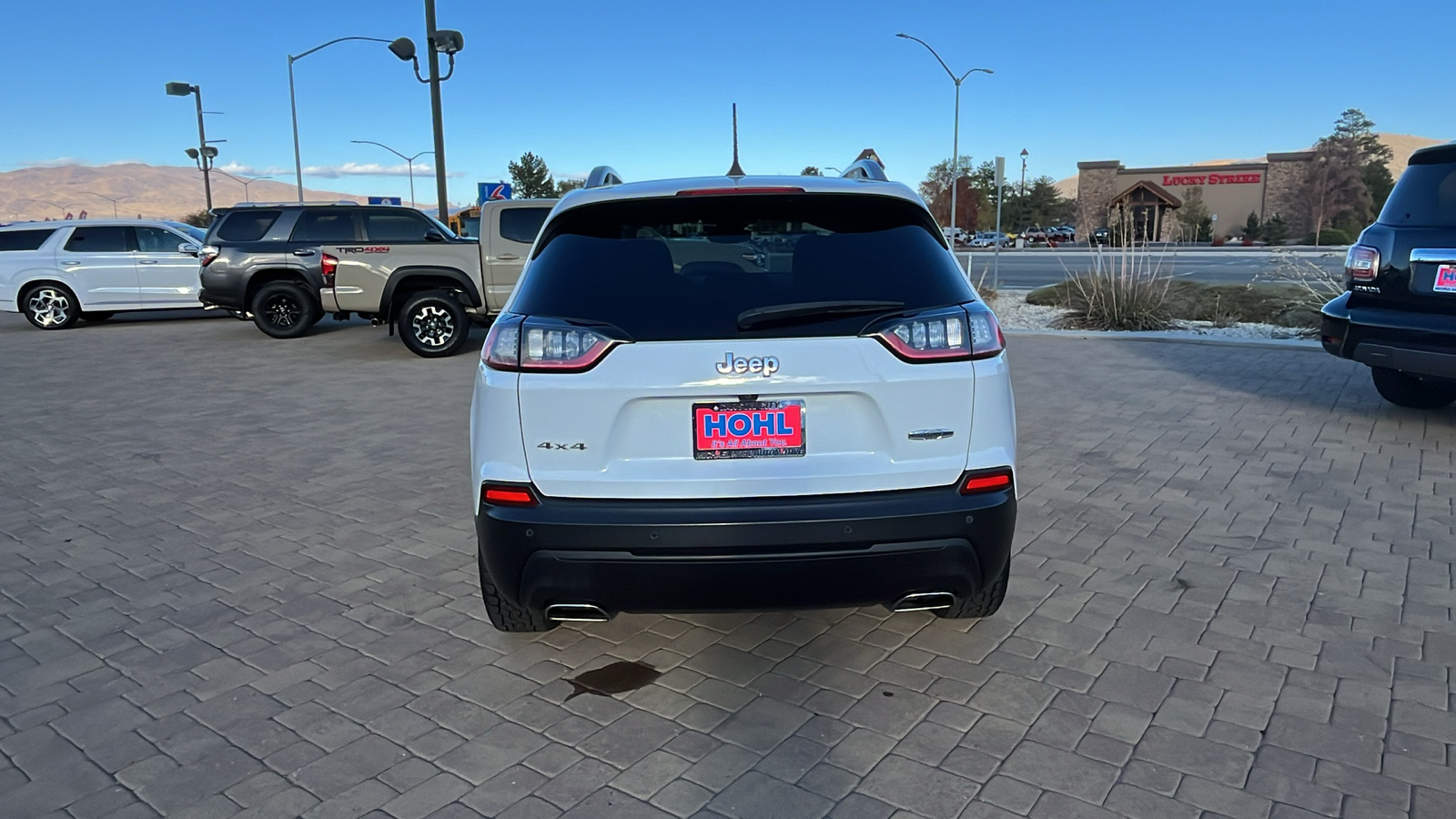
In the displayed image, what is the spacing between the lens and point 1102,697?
128 inches

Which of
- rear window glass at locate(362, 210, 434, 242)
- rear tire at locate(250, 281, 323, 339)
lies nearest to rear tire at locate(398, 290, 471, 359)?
rear window glass at locate(362, 210, 434, 242)

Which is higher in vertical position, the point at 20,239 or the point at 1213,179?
the point at 1213,179

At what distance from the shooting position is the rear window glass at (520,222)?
1259 centimetres

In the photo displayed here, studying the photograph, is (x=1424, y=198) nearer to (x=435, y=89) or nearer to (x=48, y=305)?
(x=435, y=89)

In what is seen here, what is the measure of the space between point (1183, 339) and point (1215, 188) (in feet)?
270

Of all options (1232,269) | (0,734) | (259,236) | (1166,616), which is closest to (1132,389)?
(1166,616)

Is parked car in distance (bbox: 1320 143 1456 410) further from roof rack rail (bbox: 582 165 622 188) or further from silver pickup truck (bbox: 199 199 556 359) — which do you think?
silver pickup truck (bbox: 199 199 556 359)

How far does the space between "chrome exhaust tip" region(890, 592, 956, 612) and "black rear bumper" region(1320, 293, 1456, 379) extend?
5262mm

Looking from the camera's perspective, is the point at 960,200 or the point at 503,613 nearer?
the point at 503,613

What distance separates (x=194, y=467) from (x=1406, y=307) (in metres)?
8.65

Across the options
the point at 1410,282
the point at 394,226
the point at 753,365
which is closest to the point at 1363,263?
the point at 1410,282

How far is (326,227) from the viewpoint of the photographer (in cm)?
1472

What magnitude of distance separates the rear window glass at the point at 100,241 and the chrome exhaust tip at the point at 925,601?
18339 millimetres

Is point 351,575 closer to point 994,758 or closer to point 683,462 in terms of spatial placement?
point 683,462
